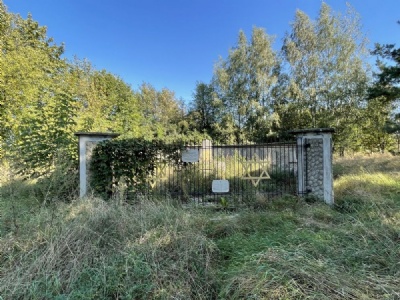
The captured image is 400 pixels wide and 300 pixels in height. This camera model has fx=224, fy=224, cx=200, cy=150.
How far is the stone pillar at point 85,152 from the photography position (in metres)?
5.39

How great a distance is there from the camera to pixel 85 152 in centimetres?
546

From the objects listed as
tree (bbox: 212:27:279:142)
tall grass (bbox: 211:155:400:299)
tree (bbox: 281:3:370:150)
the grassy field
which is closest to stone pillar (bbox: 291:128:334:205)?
tall grass (bbox: 211:155:400:299)

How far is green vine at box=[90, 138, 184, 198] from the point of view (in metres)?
5.46

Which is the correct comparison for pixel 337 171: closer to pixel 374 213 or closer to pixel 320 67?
pixel 374 213

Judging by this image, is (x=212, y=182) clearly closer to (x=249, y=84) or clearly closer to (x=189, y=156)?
(x=189, y=156)

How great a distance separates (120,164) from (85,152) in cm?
88

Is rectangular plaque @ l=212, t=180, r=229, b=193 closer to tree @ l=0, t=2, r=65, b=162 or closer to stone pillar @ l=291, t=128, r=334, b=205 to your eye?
stone pillar @ l=291, t=128, r=334, b=205

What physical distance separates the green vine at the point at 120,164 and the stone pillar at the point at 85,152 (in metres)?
0.11

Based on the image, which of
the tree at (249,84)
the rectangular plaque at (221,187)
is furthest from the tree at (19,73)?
the tree at (249,84)

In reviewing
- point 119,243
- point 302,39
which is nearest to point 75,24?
point 119,243

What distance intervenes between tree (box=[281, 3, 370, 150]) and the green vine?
1377cm

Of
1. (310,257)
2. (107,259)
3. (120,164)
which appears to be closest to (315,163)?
(310,257)

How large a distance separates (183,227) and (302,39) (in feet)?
56.7

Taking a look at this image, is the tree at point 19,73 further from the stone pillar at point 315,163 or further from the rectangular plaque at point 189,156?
the stone pillar at point 315,163
